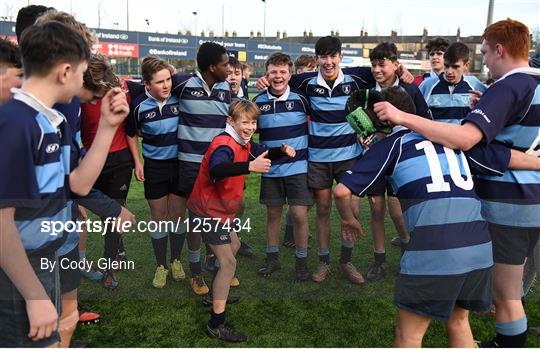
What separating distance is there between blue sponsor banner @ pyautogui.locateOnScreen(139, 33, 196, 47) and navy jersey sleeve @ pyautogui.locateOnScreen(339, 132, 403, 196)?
26806mm

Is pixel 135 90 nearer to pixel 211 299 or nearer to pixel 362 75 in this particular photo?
pixel 211 299

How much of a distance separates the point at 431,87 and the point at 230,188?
93.3 inches

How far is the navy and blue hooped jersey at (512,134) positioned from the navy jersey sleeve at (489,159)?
0.23ft

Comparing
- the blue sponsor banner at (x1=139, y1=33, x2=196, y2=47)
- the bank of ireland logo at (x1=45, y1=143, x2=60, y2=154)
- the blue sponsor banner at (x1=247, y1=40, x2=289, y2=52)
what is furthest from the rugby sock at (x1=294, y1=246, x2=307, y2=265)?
the blue sponsor banner at (x1=247, y1=40, x2=289, y2=52)

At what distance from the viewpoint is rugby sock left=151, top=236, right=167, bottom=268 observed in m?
3.86

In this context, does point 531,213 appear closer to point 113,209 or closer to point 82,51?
point 113,209

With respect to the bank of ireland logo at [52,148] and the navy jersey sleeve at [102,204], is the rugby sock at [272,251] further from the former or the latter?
the bank of ireland logo at [52,148]

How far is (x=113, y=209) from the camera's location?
7.07ft

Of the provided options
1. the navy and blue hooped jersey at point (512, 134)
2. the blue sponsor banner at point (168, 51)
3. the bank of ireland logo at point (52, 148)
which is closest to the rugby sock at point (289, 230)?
the navy and blue hooped jersey at point (512, 134)

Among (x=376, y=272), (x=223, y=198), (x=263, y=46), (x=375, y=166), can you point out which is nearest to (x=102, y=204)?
(x=223, y=198)

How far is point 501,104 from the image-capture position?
7.16ft

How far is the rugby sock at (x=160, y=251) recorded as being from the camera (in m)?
3.86

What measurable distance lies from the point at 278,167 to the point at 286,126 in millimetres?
347

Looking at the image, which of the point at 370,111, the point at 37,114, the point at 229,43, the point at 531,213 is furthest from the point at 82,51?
the point at 229,43
